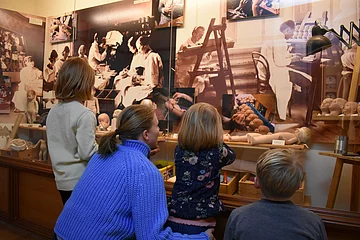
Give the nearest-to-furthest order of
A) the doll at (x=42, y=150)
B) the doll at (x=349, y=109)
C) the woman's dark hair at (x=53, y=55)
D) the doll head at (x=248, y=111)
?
the doll at (x=349, y=109) → the doll head at (x=248, y=111) → the doll at (x=42, y=150) → the woman's dark hair at (x=53, y=55)

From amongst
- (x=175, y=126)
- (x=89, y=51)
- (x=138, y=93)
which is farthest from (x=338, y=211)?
(x=89, y=51)

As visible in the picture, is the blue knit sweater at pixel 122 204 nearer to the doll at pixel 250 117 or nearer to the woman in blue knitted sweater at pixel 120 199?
the woman in blue knitted sweater at pixel 120 199

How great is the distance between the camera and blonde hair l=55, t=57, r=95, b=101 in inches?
71.5

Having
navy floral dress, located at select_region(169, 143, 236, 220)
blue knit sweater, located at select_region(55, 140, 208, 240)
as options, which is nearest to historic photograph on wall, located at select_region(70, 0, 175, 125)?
navy floral dress, located at select_region(169, 143, 236, 220)

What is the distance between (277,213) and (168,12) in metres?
2.12

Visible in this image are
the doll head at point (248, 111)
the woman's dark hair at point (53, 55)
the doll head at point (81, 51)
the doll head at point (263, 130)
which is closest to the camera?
the doll head at point (263, 130)

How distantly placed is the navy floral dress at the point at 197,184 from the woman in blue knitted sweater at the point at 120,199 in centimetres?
19

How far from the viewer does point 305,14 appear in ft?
7.46

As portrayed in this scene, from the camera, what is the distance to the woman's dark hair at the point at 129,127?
4.66 ft

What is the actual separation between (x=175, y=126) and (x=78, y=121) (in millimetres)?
975

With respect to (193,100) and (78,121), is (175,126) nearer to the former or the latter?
(193,100)

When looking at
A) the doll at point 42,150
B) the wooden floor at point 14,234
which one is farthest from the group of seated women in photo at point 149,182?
the wooden floor at point 14,234

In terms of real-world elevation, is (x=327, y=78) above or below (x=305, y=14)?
below

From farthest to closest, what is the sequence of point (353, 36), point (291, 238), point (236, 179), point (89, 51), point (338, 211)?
point (89, 51) → point (236, 179) → point (353, 36) → point (338, 211) → point (291, 238)
